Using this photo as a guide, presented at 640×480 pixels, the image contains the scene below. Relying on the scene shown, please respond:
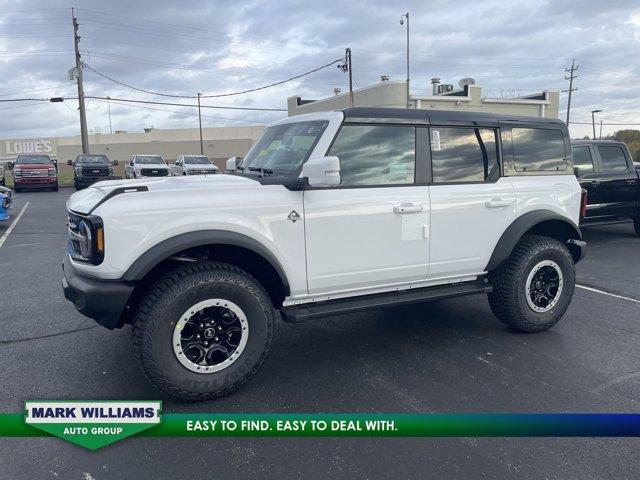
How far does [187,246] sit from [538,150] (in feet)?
11.5

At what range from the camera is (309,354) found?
434 centimetres

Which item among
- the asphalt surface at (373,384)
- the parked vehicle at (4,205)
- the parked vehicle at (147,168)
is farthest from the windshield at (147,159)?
the asphalt surface at (373,384)

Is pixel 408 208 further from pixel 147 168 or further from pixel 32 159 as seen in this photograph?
pixel 32 159

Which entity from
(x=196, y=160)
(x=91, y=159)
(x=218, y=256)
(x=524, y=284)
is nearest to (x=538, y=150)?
(x=524, y=284)

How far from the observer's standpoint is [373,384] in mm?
3750

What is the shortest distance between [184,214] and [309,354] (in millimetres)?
1714

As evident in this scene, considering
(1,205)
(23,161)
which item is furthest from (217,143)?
(1,205)

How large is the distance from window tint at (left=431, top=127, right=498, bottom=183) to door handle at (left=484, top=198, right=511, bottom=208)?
0.21 meters

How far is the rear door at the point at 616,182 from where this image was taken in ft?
32.1

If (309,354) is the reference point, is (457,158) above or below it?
above

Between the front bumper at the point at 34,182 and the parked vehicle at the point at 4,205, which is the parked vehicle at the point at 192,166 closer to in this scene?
the front bumper at the point at 34,182

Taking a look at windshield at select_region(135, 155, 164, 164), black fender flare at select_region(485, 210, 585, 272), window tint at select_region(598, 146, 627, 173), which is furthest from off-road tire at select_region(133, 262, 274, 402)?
windshield at select_region(135, 155, 164, 164)

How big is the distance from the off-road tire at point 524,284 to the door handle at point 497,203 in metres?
0.45

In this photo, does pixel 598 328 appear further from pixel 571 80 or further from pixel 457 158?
pixel 571 80
